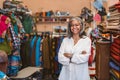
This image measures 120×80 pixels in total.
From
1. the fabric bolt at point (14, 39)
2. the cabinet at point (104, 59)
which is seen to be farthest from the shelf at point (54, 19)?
the cabinet at point (104, 59)

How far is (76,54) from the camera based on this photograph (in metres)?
2.84

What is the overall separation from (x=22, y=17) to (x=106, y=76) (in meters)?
3.47

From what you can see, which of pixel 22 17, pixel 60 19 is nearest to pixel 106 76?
pixel 22 17

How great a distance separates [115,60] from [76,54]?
742mm

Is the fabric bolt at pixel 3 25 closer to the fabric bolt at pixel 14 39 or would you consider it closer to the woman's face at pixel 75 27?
the fabric bolt at pixel 14 39

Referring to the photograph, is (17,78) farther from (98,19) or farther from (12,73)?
(98,19)

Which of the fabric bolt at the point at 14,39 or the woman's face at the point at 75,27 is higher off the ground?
the woman's face at the point at 75,27

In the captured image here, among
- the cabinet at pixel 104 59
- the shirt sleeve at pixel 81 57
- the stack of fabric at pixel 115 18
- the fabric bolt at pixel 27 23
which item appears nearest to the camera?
the stack of fabric at pixel 115 18

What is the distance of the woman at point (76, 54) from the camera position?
2.84 metres

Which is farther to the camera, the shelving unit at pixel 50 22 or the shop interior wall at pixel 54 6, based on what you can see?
the shop interior wall at pixel 54 6

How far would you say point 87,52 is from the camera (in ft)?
9.37

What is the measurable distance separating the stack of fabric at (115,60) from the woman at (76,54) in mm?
556

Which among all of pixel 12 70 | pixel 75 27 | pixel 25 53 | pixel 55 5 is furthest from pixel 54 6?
pixel 75 27

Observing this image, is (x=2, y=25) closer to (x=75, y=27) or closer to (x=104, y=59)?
(x=75, y=27)
